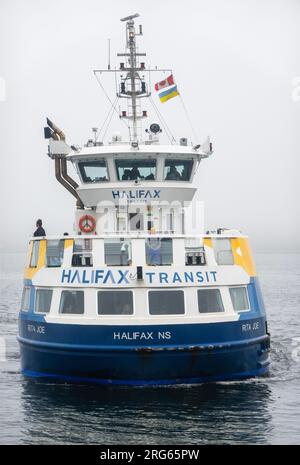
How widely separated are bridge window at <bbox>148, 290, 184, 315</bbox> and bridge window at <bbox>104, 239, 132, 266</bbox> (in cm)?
111

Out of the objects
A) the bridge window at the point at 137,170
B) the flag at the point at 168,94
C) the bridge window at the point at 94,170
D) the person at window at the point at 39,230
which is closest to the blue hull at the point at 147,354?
the person at window at the point at 39,230

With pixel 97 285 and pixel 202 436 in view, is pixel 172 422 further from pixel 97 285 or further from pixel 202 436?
pixel 97 285

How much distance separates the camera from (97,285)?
66.2ft

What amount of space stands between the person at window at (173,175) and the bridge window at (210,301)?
16.0ft

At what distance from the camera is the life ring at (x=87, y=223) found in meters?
23.8

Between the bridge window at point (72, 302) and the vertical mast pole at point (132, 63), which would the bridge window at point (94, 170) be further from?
the bridge window at point (72, 302)

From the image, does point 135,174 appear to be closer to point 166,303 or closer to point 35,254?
point 35,254

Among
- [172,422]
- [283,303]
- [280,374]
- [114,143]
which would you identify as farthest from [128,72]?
[283,303]

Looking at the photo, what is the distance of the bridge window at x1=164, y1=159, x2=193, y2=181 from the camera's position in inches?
950

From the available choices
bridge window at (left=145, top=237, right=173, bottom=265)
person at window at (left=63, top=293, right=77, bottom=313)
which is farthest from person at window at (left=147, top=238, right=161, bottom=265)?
person at window at (left=63, top=293, right=77, bottom=313)

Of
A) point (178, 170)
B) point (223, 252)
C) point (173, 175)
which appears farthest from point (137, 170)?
point (223, 252)

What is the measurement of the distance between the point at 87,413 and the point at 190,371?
2869 mm

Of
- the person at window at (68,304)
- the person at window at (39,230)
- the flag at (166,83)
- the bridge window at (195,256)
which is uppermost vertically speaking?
the flag at (166,83)

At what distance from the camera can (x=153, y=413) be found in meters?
18.5
